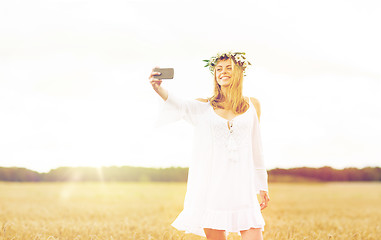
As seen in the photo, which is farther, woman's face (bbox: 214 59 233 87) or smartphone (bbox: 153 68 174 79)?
woman's face (bbox: 214 59 233 87)

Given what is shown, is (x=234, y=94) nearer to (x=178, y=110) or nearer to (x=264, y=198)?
(x=178, y=110)

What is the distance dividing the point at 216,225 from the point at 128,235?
2.70 m

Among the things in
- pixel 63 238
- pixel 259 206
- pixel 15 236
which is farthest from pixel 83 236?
pixel 259 206

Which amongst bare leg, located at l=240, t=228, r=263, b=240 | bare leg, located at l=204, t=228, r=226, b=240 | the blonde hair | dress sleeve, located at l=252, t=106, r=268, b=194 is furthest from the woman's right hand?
bare leg, located at l=240, t=228, r=263, b=240

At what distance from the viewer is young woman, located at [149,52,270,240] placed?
4418mm

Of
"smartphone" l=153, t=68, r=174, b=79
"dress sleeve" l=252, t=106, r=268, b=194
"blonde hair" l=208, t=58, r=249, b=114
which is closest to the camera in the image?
"smartphone" l=153, t=68, r=174, b=79

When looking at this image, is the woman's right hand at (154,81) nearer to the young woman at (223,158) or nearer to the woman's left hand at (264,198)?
the young woman at (223,158)

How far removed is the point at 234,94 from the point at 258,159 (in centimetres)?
73

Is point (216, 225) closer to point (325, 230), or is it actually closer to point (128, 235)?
point (128, 235)

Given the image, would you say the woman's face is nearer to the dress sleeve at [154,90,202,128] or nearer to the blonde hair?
the blonde hair

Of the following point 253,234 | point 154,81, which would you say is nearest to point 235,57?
point 154,81

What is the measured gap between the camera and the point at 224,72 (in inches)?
184

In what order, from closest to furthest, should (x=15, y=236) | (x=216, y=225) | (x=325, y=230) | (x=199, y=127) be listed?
(x=216, y=225) → (x=199, y=127) → (x=15, y=236) → (x=325, y=230)

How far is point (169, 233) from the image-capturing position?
6633mm
